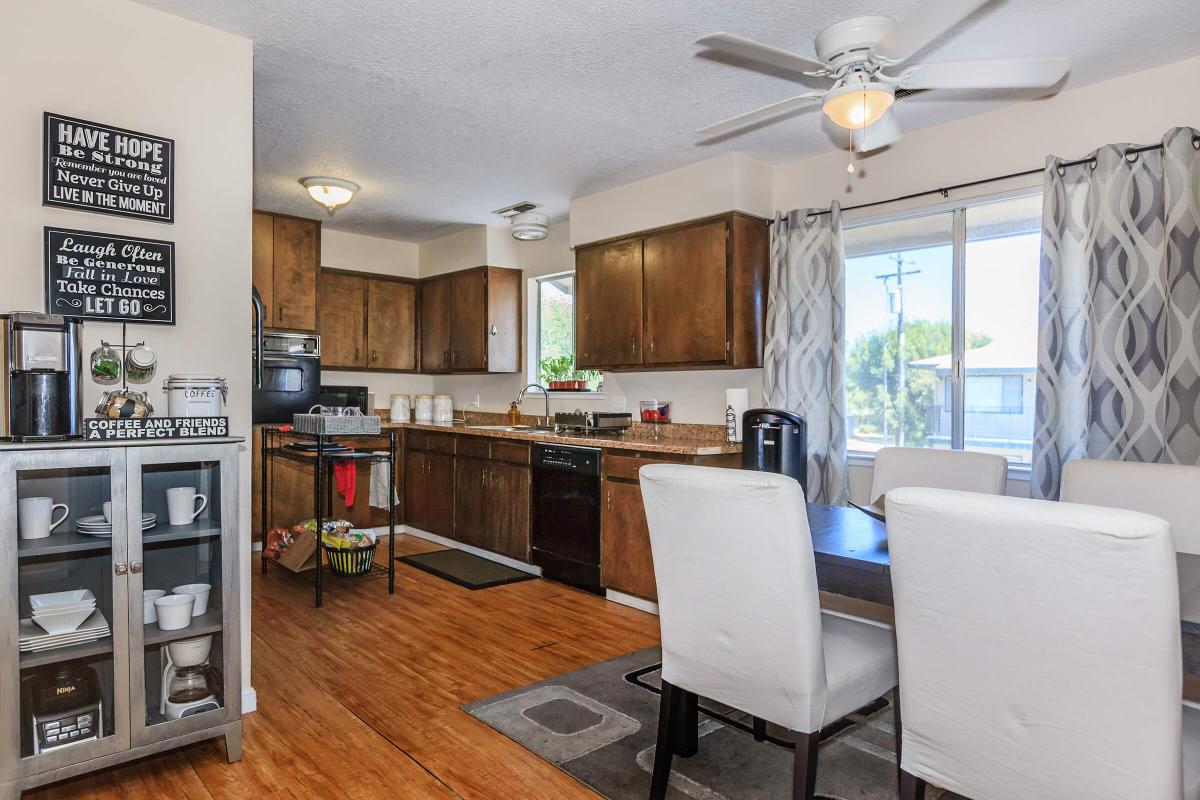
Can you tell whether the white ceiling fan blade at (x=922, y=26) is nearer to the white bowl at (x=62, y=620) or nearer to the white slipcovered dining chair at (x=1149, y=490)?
the white slipcovered dining chair at (x=1149, y=490)

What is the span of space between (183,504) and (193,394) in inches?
14.3

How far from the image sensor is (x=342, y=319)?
19.5ft

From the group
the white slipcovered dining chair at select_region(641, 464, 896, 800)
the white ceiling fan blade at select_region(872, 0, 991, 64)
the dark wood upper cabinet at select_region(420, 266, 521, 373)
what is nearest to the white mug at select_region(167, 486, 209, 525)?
the white slipcovered dining chair at select_region(641, 464, 896, 800)

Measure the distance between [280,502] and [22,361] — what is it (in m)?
3.36

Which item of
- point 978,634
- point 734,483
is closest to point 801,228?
point 734,483

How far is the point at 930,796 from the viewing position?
2.12 meters

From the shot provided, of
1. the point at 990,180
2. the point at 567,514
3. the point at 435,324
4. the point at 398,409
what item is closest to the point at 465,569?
the point at 567,514

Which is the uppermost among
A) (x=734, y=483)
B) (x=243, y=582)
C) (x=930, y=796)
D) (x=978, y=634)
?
(x=734, y=483)

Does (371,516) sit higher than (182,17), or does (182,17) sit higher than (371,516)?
(182,17)

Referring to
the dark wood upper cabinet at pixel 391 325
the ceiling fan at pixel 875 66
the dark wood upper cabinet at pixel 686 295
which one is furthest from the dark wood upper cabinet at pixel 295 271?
the ceiling fan at pixel 875 66

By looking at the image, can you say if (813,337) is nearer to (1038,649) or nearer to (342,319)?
(1038,649)

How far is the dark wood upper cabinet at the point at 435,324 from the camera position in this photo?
6.17 meters

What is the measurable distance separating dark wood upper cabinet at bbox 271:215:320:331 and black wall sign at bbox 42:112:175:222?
9.58 ft

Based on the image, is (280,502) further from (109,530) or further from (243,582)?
(109,530)
